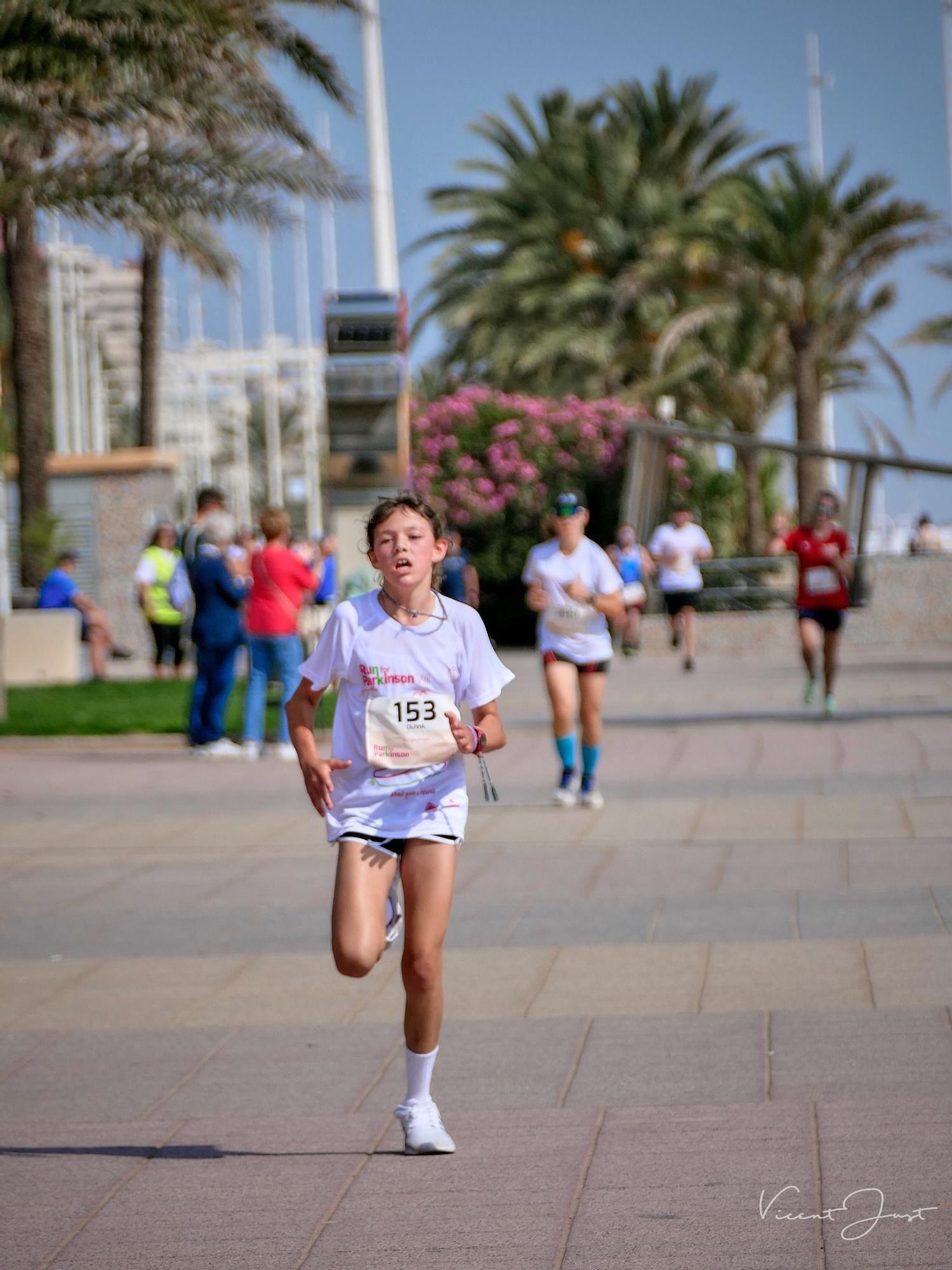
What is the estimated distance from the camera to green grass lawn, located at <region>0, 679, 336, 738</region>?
A: 16109mm

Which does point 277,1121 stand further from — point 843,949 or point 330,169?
point 330,169

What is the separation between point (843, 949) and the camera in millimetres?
6672

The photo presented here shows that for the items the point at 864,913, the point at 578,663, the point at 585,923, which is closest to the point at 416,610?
the point at 585,923

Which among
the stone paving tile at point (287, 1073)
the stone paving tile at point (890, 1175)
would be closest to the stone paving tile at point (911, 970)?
the stone paving tile at point (890, 1175)

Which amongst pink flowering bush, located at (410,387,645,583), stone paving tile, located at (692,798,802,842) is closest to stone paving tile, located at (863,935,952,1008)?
stone paving tile, located at (692,798,802,842)

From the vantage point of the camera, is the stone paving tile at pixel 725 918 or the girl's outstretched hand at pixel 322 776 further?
the stone paving tile at pixel 725 918

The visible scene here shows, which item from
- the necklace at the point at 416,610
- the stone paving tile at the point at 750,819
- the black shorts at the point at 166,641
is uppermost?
the necklace at the point at 416,610

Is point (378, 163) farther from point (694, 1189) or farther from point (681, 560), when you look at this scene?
point (694, 1189)

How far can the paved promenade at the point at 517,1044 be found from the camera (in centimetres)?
399

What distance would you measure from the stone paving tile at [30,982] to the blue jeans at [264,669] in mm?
6441

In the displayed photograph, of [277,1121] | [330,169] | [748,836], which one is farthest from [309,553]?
[277,1121]

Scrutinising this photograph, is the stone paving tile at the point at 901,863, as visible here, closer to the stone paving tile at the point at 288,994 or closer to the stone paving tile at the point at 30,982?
the stone paving tile at the point at 288,994

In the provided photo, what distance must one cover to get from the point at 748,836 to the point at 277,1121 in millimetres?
4823

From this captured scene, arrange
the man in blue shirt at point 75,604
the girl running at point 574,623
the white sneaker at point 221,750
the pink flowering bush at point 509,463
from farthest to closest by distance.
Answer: the pink flowering bush at point 509,463, the man in blue shirt at point 75,604, the white sneaker at point 221,750, the girl running at point 574,623
